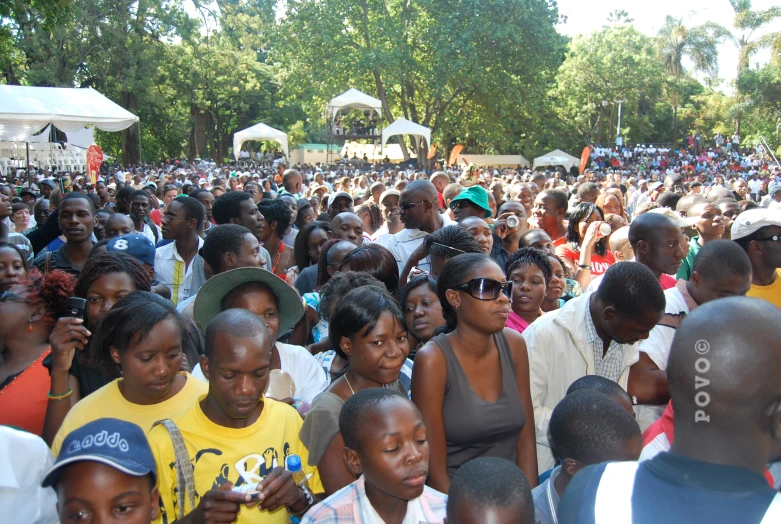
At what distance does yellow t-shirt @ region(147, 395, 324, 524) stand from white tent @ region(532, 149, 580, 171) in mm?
39635

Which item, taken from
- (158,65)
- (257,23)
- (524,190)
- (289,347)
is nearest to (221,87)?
(257,23)

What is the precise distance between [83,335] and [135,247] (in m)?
1.84

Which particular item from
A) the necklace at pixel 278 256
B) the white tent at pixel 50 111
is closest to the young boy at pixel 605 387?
the necklace at pixel 278 256

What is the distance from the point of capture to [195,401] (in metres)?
2.63

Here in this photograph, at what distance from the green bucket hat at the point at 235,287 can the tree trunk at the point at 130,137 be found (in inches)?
1387

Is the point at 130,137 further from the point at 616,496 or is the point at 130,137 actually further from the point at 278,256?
the point at 616,496

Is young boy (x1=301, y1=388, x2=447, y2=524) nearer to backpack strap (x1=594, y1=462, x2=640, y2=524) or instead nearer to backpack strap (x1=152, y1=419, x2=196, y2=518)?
backpack strap (x1=152, y1=419, x2=196, y2=518)

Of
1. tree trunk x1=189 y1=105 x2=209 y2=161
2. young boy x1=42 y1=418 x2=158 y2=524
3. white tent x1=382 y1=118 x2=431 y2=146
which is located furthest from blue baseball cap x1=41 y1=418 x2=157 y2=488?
tree trunk x1=189 y1=105 x2=209 y2=161

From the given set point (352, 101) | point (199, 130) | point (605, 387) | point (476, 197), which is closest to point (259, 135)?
point (352, 101)

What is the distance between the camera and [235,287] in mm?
3246

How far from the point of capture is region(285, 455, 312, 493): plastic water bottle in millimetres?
2254

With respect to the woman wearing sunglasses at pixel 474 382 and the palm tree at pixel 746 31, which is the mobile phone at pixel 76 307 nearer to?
the woman wearing sunglasses at pixel 474 382

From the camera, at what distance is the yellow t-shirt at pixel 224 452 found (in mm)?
2342

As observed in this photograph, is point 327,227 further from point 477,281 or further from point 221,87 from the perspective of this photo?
point 221,87
